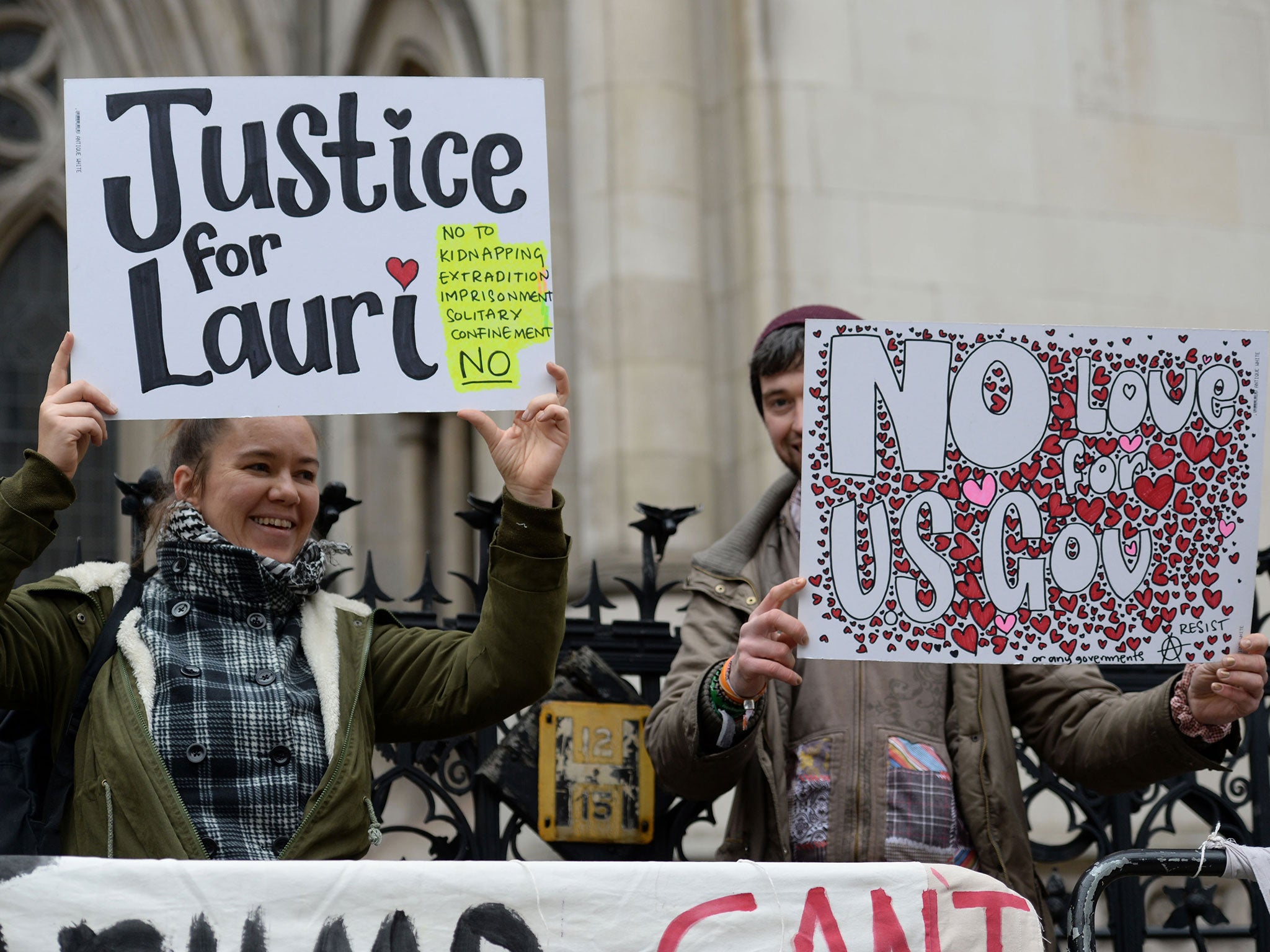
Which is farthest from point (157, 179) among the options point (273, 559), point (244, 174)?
point (273, 559)

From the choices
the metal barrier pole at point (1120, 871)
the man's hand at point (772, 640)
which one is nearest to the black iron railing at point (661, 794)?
the man's hand at point (772, 640)

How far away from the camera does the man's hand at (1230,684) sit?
3535 mm

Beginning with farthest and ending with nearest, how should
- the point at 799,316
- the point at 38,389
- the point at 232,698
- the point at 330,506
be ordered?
the point at 38,389, the point at 330,506, the point at 799,316, the point at 232,698

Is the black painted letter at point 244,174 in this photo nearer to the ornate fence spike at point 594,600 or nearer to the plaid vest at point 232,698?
the plaid vest at point 232,698

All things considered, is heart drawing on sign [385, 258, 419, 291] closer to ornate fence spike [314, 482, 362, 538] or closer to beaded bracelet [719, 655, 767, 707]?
ornate fence spike [314, 482, 362, 538]

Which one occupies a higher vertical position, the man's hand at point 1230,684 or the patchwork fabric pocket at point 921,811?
the man's hand at point 1230,684

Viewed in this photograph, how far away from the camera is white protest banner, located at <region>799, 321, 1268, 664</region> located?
351 centimetres

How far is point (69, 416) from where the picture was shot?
3258 mm

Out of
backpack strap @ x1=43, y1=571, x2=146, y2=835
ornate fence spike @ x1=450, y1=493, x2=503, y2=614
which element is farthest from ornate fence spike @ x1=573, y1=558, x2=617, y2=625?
backpack strap @ x1=43, y1=571, x2=146, y2=835

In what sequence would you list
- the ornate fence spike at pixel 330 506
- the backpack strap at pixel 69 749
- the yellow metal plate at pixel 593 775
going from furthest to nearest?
the yellow metal plate at pixel 593 775
the ornate fence spike at pixel 330 506
the backpack strap at pixel 69 749

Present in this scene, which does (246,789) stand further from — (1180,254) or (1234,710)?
(1180,254)

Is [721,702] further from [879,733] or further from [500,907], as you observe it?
[500,907]

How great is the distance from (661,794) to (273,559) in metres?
1.83

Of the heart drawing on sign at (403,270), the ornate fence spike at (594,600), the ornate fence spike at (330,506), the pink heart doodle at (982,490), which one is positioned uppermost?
the heart drawing on sign at (403,270)
